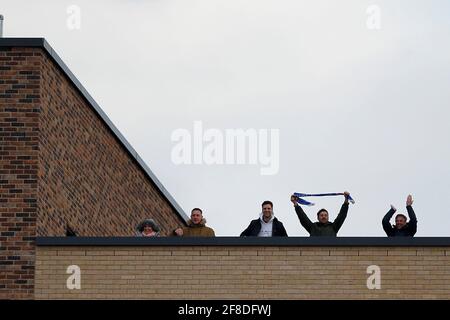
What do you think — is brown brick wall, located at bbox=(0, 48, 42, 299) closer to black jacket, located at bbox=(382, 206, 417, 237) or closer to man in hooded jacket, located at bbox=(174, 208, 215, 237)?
man in hooded jacket, located at bbox=(174, 208, 215, 237)

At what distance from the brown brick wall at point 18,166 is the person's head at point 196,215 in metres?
2.85

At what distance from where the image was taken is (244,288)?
3391 cm

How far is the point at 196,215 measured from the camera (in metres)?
34.0

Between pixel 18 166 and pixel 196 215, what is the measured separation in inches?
132

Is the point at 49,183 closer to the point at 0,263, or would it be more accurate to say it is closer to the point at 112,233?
the point at 0,263

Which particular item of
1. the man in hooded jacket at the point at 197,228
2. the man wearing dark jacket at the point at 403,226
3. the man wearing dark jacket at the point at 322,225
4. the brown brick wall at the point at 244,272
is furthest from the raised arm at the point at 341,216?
the man in hooded jacket at the point at 197,228

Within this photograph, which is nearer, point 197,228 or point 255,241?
point 255,241

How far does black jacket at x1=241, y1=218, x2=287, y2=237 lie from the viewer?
34.1 metres

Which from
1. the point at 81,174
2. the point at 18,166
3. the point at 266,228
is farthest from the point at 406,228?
the point at 81,174

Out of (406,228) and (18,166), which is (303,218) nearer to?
(406,228)

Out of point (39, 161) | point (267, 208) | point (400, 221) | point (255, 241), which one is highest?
point (39, 161)

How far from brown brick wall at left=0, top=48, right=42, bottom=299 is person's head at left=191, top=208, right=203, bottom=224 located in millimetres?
2851

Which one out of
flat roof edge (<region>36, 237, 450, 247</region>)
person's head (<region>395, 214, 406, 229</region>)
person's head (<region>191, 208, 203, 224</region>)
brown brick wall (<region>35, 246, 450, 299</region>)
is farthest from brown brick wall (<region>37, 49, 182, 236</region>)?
person's head (<region>395, 214, 406, 229</region>)

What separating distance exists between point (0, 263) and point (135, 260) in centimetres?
241
